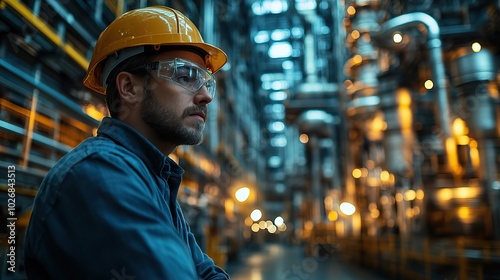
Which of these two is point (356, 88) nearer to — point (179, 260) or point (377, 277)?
point (377, 277)

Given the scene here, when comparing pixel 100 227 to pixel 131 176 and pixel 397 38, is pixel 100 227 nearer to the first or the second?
pixel 131 176

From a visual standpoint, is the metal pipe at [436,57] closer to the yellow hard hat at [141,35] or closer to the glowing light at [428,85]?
the glowing light at [428,85]

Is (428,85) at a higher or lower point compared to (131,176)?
higher

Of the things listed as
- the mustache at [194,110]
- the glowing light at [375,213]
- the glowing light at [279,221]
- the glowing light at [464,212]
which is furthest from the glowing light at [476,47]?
the glowing light at [279,221]

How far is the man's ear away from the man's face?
0.03 m

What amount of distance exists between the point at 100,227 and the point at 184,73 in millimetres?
715

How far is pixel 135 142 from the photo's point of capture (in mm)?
1177

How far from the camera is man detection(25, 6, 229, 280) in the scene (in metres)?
0.85

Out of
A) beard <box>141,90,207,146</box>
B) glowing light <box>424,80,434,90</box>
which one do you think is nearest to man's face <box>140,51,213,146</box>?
beard <box>141,90,207,146</box>

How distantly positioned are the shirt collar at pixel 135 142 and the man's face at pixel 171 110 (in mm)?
165

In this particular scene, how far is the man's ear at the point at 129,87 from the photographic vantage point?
1363 mm

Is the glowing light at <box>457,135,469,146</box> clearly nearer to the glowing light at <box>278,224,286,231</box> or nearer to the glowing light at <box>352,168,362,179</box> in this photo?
the glowing light at <box>352,168,362,179</box>

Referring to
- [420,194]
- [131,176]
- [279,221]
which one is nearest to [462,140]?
[420,194]

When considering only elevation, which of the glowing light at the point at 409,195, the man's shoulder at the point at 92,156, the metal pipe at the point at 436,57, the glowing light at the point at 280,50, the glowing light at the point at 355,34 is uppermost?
the glowing light at the point at 280,50
